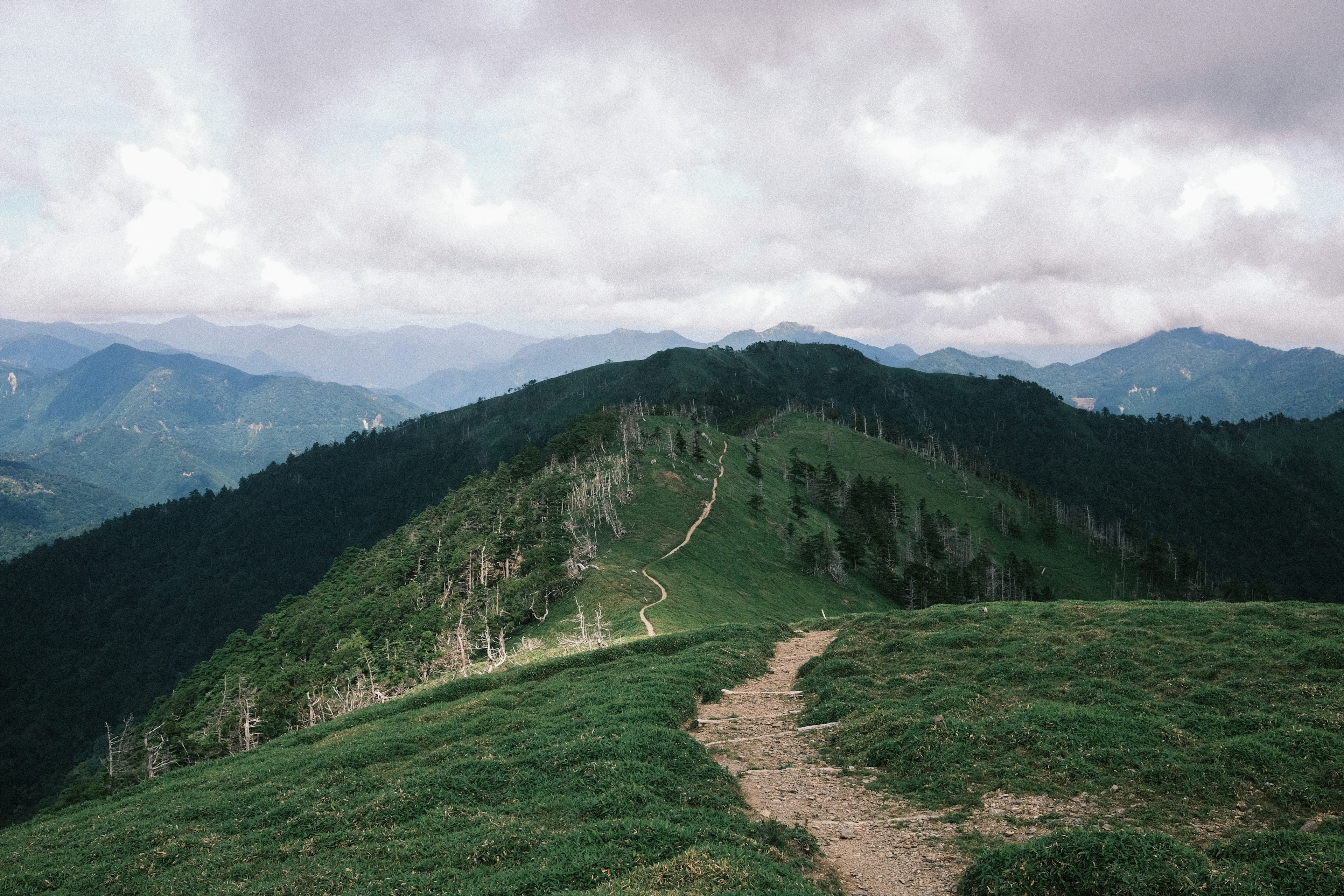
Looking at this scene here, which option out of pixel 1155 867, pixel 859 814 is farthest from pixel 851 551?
pixel 1155 867

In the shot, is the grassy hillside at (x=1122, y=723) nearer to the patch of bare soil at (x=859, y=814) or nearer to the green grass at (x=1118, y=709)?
the green grass at (x=1118, y=709)

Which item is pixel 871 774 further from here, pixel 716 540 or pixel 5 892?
pixel 716 540

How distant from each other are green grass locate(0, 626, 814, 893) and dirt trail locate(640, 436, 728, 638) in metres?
16.9

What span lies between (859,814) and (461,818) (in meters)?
12.8

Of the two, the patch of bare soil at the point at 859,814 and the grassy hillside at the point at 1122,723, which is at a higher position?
the grassy hillside at the point at 1122,723

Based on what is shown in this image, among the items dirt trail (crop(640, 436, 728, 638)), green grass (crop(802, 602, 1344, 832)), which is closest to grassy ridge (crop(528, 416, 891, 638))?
dirt trail (crop(640, 436, 728, 638))

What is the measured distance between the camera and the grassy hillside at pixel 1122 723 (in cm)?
1727

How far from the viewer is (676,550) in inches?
3716

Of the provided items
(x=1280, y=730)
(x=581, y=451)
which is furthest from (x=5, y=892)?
(x=581, y=451)

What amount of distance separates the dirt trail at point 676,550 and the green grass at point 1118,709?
64.3 feet

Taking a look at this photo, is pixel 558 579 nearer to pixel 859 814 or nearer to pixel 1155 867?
pixel 859 814

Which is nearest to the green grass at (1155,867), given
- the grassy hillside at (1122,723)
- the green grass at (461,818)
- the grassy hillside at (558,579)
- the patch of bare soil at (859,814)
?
the grassy hillside at (1122,723)

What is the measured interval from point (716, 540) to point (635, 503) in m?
15.8

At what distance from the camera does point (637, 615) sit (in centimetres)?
6756
